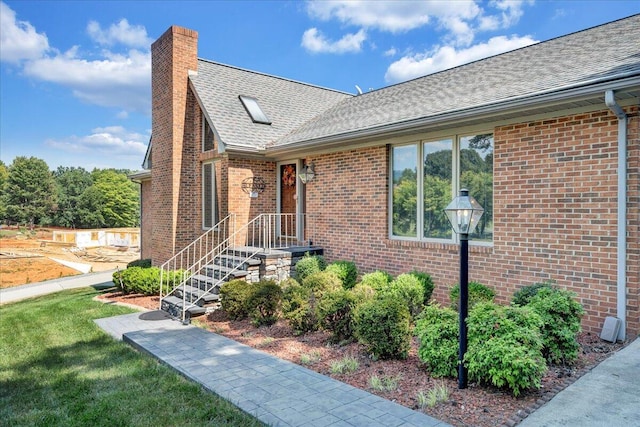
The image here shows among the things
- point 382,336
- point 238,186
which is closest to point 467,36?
point 238,186

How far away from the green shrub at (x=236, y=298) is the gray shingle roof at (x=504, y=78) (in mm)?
3678

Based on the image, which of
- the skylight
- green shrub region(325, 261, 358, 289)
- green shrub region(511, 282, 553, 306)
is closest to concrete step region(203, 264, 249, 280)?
green shrub region(325, 261, 358, 289)

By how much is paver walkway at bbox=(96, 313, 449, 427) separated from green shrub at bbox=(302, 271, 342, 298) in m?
1.60

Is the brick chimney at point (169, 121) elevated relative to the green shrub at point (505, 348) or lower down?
elevated

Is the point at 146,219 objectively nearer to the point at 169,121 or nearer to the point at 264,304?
the point at 169,121

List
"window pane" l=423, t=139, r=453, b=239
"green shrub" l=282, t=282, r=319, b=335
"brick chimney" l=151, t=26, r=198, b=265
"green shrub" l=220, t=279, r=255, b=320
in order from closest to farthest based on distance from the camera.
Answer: "green shrub" l=282, t=282, r=319, b=335
"green shrub" l=220, t=279, r=255, b=320
"window pane" l=423, t=139, r=453, b=239
"brick chimney" l=151, t=26, r=198, b=265

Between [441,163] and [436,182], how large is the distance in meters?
0.35

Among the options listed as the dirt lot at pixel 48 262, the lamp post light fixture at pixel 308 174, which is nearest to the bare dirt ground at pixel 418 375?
the lamp post light fixture at pixel 308 174

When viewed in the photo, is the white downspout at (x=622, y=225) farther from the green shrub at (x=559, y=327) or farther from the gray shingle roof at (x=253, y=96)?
the gray shingle roof at (x=253, y=96)

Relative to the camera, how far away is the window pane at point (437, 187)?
720cm

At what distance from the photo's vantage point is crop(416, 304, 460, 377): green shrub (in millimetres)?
4152

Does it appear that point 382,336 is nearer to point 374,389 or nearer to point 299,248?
point 374,389

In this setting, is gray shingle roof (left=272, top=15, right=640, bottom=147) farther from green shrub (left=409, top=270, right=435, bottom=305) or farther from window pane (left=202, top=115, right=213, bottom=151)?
green shrub (left=409, top=270, right=435, bottom=305)

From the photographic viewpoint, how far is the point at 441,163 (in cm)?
729
